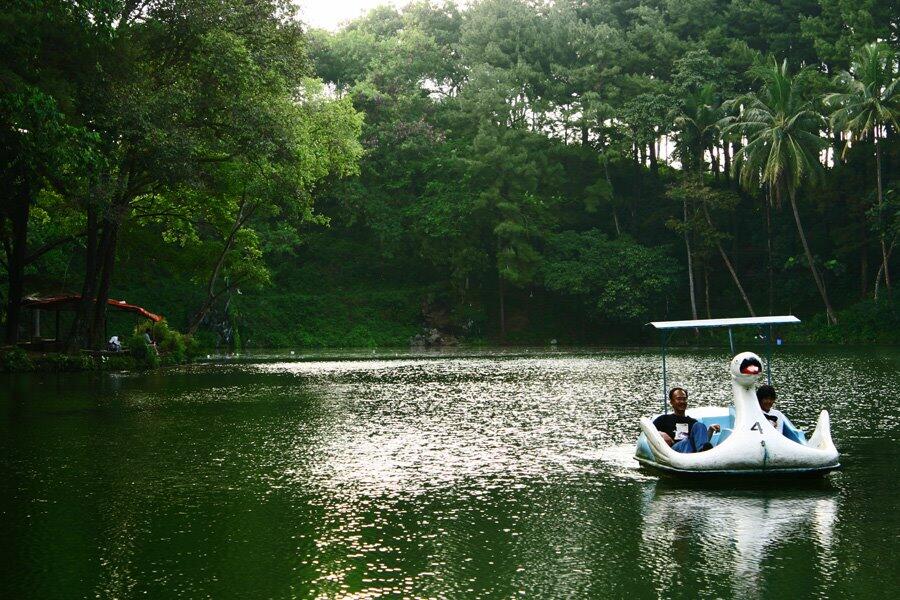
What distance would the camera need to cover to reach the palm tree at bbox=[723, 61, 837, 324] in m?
49.0

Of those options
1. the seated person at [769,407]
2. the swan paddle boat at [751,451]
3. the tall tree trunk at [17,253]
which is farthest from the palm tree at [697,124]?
the swan paddle boat at [751,451]

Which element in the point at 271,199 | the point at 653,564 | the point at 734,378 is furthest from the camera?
the point at 271,199

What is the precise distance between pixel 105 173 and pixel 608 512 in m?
23.9

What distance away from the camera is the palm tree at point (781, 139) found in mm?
48969

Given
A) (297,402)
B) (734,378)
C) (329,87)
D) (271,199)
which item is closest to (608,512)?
(734,378)

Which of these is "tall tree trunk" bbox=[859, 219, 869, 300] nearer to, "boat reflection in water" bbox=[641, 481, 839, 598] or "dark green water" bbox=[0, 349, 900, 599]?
"dark green water" bbox=[0, 349, 900, 599]

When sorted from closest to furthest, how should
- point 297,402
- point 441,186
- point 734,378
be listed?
point 734,378, point 297,402, point 441,186

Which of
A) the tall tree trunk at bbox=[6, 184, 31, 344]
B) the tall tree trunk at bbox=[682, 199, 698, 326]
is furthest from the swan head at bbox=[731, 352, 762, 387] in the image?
the tall tree trunk at bbox=[682, 199, 698, 326]

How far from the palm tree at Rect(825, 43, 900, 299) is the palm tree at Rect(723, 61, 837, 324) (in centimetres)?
143

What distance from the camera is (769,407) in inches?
459

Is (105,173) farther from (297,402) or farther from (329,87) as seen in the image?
(329,87)

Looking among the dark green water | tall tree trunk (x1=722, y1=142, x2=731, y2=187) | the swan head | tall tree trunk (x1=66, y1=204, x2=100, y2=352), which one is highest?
tall tree trunk (x1=722, y1=142, x2=731, y2=187)

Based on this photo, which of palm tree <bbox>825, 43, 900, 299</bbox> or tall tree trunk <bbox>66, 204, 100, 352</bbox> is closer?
tall tree trunk <bbox>66, 204, 100, 352</bbox>

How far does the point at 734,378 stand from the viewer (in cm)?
1049
